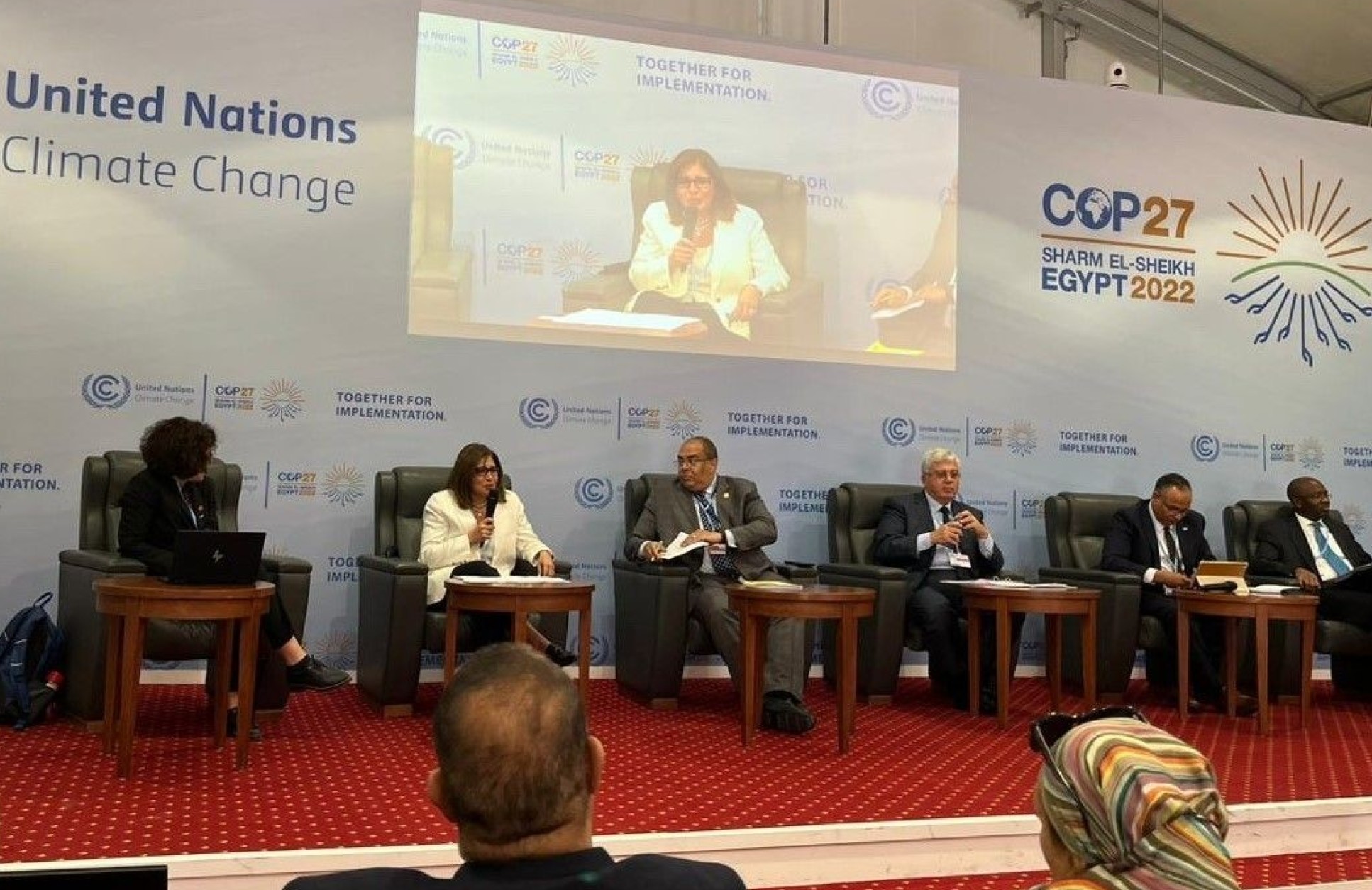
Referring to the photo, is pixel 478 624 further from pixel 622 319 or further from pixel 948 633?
pixel 948 633

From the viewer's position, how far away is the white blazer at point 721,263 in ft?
18.6

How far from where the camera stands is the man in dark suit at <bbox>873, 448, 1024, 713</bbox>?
16.8ft

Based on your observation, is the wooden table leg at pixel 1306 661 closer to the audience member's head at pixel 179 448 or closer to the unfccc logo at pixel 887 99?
the unfccc logo at pixel 887 99

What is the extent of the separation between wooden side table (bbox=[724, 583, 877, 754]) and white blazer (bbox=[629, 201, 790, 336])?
1.92 meters

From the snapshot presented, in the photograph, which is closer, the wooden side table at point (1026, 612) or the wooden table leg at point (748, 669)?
the wooden table leg at point (748, 669)

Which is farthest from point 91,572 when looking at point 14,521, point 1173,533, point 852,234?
point 1173,533

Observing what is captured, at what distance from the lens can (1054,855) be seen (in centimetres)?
130

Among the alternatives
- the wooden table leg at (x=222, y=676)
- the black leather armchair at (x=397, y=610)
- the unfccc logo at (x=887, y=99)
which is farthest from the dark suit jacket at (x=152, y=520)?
the unfccc logo at (x=887, y=99)

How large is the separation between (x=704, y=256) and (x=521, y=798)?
487 cm

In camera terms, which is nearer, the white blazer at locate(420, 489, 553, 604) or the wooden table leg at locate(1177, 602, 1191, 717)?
the white blazer at locate(420, 489, 553, 604)

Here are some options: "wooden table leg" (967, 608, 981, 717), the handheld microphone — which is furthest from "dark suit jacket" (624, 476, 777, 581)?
the handheld microphone

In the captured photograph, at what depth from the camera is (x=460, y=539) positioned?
4629 mm

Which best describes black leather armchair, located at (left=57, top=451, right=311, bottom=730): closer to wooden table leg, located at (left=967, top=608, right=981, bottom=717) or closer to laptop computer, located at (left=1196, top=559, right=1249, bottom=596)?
wooden table leg, located at (left=967, top=608, right=981, bottom=717)

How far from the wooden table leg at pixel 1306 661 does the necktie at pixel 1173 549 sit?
640 mm
